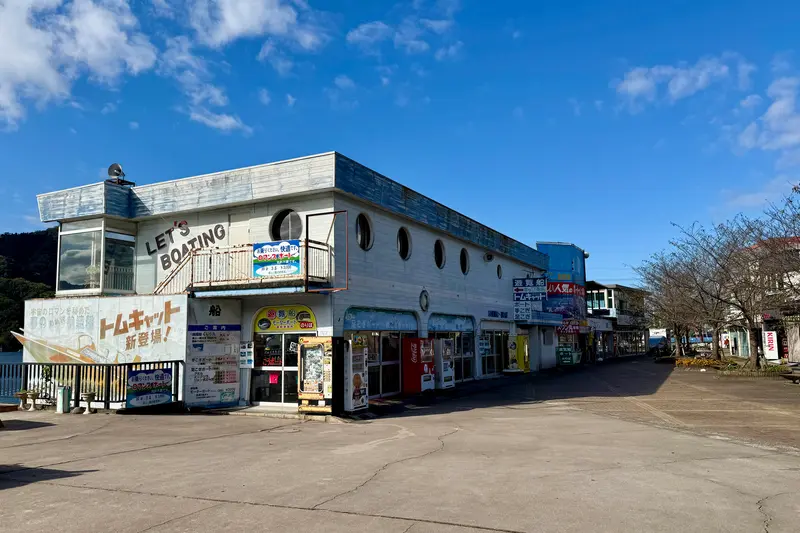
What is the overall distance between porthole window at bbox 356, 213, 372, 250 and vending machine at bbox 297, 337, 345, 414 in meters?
3.74

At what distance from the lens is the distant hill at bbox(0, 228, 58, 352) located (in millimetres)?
40625

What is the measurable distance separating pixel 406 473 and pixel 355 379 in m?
7.30

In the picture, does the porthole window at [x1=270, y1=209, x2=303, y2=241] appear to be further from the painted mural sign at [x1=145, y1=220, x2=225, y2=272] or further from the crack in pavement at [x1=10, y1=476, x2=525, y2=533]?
the crack in pavement at [x1=10, y1=476, x2=525, y2=533]

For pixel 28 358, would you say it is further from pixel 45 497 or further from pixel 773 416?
pixel 773 416

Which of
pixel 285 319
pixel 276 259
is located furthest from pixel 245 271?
pixel 285 319

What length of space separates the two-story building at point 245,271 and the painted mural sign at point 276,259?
0.04 meters

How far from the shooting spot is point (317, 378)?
603 inches

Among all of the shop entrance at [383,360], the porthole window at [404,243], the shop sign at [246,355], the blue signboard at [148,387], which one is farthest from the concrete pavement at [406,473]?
the porthole window at [404,243]

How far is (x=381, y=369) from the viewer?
18891mm

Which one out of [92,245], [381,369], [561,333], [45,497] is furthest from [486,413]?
[561,333]

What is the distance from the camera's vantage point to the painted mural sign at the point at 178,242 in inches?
727

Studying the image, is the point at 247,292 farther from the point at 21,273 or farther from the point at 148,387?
the point at 21,273

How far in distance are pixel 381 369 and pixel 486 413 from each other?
13.3 feet

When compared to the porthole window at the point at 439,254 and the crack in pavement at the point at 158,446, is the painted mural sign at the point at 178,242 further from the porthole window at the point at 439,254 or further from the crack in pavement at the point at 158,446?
the porthole window at the point at 439,254
